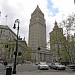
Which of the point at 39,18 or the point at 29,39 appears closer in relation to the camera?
the point at 29,39

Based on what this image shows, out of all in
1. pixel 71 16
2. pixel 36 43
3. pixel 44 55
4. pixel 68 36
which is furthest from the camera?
pixel 44 55

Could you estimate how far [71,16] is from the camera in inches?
1508

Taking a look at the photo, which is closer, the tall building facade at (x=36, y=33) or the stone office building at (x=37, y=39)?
the stone office building at (x=37, y=39)

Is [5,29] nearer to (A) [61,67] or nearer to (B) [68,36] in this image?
(B) [68,36]

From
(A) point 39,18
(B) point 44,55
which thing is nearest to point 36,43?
(B) point 44,55

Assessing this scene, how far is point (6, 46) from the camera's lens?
3457 inches

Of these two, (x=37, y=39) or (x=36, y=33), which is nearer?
(x=37, y=39)

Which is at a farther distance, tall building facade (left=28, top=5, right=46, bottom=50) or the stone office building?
tall building facade (left=28, top=5, right=46, bottom=50)

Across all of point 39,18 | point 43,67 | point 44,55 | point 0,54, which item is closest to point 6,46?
point 0,54

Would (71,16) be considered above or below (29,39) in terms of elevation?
below

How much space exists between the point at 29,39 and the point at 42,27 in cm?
2070

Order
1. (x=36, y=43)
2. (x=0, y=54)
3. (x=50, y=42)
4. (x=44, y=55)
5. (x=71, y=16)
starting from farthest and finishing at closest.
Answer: (x=44, y=55)
(x=36, y=43)
(x=0, y=54)
(x=50, y=42)
(x=71, y=16)

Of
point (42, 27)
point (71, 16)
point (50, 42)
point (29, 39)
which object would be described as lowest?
point (50, 42)

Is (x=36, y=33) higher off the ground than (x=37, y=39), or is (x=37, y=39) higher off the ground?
(x=36, y=33)
